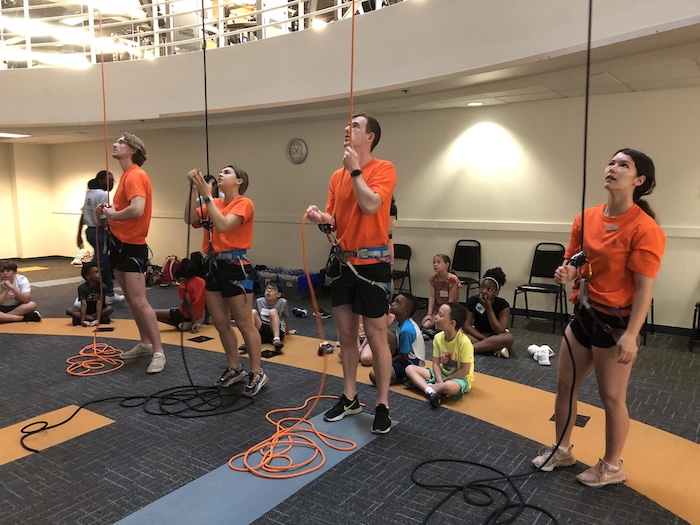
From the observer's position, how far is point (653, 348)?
4.75 m

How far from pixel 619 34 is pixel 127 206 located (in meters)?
3.69

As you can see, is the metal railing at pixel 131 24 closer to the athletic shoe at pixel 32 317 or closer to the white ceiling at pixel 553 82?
the white ceiling at pixel 553 82

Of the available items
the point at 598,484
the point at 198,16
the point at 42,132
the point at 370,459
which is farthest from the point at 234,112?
the point at 598,484

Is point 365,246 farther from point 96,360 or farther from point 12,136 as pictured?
point 12,136

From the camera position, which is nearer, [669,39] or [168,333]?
[669,39]

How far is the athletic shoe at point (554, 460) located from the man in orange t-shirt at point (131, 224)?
273 cm

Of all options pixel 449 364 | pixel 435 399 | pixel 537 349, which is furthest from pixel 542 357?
pixel 435 399

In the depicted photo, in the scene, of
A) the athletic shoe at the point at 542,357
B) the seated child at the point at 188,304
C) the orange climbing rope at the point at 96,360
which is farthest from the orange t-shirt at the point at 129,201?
the athletic shoe at the point at 542,357

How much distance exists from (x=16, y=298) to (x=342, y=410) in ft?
14.5

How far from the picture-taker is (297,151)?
7613mm

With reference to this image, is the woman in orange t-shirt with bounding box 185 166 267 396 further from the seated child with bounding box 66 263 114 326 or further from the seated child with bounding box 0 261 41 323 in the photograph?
the seated child with bounding box 0 261 41 323

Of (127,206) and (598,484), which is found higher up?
(127,206)

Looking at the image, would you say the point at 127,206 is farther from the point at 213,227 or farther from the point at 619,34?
the point at 619,34

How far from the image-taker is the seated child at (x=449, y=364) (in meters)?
3.38
